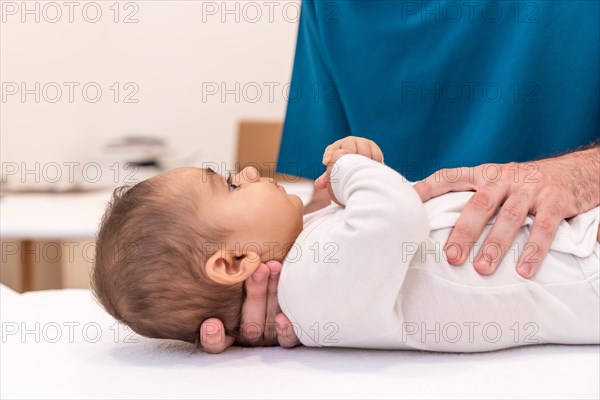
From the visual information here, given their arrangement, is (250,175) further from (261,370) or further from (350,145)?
(261,370)

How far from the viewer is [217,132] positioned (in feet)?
11.4

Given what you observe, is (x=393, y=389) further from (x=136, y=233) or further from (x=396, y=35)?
(x=396, y=35)

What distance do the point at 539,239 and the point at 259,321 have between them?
42cm

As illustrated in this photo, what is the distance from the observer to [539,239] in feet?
3.23

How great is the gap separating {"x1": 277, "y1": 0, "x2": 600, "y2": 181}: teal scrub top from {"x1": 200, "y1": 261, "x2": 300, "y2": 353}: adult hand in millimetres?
830

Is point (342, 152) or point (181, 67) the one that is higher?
point (342, 152)

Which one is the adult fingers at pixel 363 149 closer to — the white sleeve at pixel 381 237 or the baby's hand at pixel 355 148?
the baby's hand at pixel 355 148

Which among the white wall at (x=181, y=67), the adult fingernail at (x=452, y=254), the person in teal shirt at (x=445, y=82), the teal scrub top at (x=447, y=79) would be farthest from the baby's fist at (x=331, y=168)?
the white wall at (x=181, y=67)

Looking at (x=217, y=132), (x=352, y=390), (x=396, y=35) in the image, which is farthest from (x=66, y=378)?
(x=217, y=132)

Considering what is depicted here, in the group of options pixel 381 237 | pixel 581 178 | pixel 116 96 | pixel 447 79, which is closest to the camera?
pixel 381 237

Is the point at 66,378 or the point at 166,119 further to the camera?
the point at 166,119

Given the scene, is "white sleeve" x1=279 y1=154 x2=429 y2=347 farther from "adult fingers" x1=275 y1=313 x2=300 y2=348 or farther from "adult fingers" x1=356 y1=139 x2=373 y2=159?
"adult fingers" x1=356 y1=139 x2=373 y2=159

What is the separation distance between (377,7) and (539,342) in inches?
40.2

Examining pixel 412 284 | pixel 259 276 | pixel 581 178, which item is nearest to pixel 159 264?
pixel 259 276
